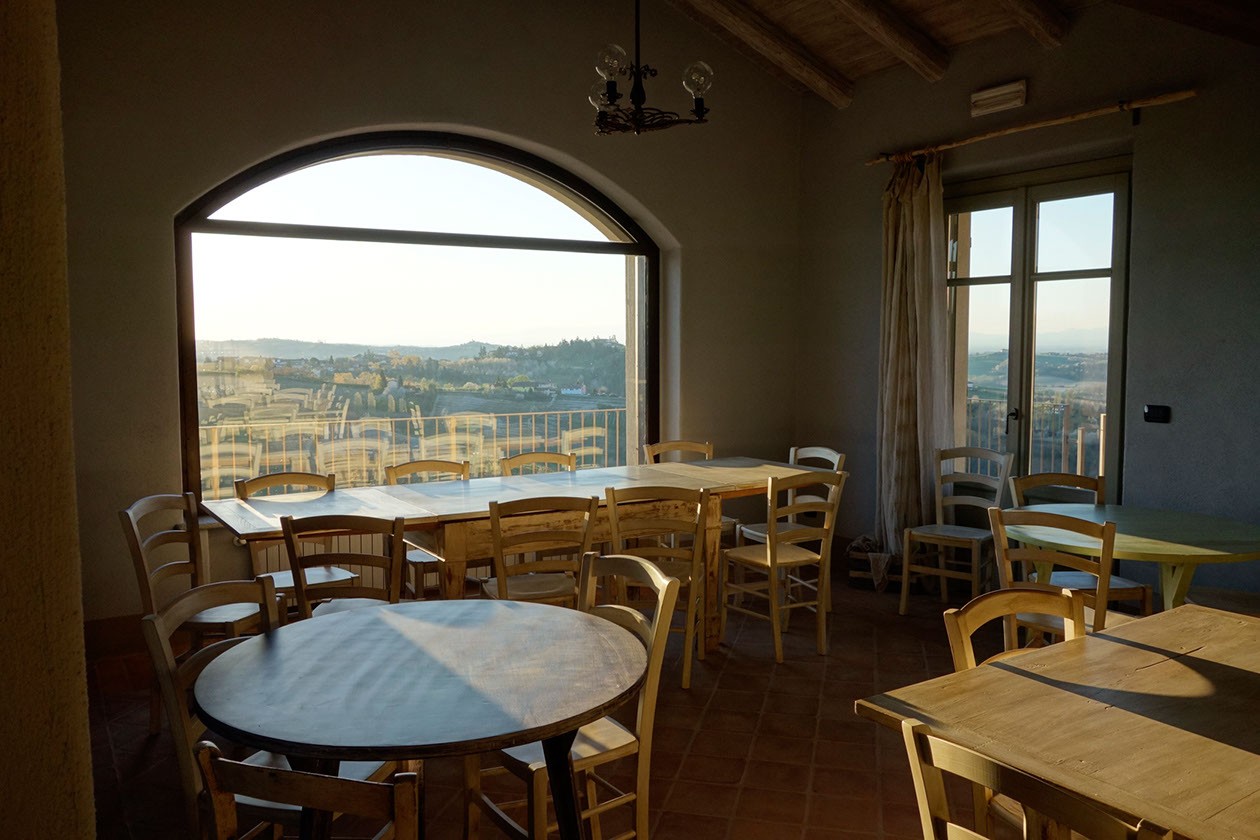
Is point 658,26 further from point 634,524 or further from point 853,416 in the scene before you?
point 634,524

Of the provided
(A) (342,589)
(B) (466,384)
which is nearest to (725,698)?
(A) (342,589)

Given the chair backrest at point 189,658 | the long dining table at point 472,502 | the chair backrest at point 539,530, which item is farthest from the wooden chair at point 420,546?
the chair backrest at point 189,658

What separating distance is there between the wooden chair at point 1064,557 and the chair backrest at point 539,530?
1.50m

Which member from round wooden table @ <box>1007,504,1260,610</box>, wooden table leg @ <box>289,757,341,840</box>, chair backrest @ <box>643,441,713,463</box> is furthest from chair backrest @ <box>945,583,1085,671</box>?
chair backrest @ <box>643,441,713,463</box>

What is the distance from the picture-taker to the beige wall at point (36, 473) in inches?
31.4

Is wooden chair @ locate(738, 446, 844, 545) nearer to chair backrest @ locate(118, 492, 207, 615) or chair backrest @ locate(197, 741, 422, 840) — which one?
chair backrest @ locate(118, 492, 207, 615)

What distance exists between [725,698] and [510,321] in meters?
3.19

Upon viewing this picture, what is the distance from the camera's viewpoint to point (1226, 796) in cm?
146

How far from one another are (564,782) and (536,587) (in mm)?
1837

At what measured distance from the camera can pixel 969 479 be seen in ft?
17.3

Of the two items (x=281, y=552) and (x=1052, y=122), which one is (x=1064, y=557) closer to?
(x=1052, y=122)

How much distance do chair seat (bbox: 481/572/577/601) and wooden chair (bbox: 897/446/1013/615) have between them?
2063mm

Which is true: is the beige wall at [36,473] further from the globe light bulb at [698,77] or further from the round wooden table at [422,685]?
the globe light bulb at [698,77]

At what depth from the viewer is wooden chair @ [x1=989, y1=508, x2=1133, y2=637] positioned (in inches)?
119
